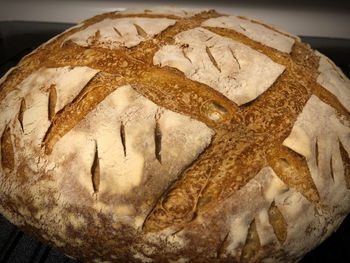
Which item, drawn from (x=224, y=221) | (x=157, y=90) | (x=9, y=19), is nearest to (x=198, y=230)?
(x=224, y=221)

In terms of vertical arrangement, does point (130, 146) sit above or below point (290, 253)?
above

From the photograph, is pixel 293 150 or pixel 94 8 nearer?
pixel 293 150

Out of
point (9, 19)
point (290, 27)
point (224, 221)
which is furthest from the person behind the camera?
point (9, 19)

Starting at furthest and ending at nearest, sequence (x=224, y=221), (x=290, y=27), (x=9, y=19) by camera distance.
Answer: (x=9, y=19) < (x=290, y=27) < (x=224, y=221)

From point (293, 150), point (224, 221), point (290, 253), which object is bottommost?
point (290, 253)

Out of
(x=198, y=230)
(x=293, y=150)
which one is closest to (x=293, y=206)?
(x=293, y=150)

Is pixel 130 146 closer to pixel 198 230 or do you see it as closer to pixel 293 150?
pixel 198 230
